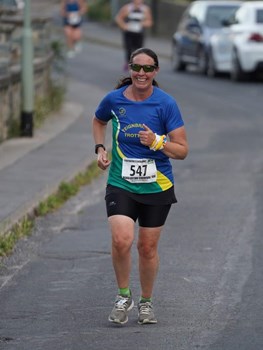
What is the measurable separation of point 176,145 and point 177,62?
24.4 meters

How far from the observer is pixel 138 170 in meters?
8.05

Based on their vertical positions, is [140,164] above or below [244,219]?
above

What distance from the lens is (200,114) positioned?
75.1 feet

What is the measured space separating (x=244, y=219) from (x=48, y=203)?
2.04 metres

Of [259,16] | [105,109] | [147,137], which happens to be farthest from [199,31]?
[147,137]

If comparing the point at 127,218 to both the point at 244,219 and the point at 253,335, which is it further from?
the point at 244,219

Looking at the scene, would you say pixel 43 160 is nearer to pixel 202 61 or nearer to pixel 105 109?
pixel 105 109

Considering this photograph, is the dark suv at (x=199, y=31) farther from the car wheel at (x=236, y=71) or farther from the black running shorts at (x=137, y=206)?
the black running shorts at (x=137, y=206)

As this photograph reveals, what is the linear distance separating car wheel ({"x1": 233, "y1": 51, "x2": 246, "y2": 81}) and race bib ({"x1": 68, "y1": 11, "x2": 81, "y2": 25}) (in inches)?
337

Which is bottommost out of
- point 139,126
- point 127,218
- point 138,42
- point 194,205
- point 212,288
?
point 138,42

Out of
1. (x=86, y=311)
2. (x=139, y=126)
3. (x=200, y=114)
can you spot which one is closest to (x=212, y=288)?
(x=86, y=311)

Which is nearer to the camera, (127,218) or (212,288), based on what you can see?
(127,218)

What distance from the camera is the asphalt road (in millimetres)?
7836

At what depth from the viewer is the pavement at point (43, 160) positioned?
1288 cm
